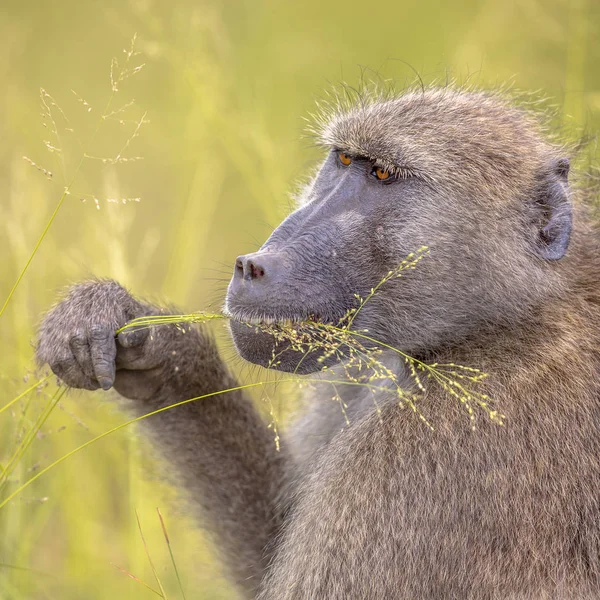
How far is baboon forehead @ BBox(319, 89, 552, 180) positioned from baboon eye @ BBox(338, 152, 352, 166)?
0.02 meters

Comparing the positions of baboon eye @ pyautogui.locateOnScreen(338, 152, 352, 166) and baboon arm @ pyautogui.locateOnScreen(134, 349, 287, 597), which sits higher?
baboon eye @ pyautogui.locateOnScreen(338, 152, 352, 166)

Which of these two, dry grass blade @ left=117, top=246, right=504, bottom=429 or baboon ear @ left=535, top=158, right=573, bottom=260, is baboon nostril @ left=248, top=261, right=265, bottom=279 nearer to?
dry grass blade @ left=117, top=246, right=504, bottom=429

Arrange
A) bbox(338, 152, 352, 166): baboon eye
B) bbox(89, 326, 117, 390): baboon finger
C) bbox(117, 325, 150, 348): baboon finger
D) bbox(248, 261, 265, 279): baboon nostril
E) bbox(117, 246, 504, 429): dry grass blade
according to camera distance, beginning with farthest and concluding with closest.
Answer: bbox(338, 152, 352, 166): baboon eye → bbox(117, 325, 150, 348): baboon finger → bbox(89, 326, 117, 390): baboon finger → bbox(248, 261, 265, 279): baboon nostril → bbox(117, 246, 504, 429): dry grass blade

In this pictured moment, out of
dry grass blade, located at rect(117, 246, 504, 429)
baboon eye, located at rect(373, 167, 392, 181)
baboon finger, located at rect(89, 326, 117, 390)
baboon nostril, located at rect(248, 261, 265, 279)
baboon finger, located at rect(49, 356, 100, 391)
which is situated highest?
baboon eye, located at rect(373, 167, 392, 181)

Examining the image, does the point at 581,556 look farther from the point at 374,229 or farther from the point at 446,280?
the point at 374,229

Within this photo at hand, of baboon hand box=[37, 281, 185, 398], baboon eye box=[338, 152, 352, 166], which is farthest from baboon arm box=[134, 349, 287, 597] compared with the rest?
baboon eye box=[338, 152, 352, 166]

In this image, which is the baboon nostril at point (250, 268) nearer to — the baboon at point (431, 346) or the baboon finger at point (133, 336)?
the baboon at point (431, 346)

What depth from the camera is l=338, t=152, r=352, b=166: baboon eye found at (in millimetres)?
3545

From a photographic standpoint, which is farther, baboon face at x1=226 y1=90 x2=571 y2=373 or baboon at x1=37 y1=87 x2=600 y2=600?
baboon face at x1=226 y1=90 x2=571 y2=373

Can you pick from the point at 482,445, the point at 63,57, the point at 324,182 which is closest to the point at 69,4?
the point at 63,57

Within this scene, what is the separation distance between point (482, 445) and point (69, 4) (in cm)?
854

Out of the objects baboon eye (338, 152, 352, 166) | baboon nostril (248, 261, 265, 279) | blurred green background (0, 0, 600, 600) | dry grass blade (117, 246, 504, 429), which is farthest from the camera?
blurred green background (0, 0, 600, 600)

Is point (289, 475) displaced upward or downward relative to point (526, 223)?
downward

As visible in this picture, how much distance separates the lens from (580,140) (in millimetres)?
3871
